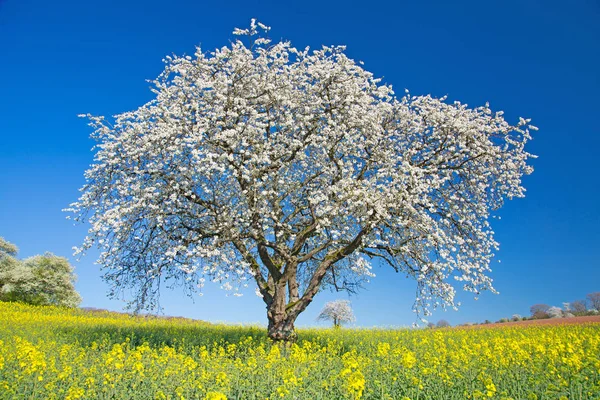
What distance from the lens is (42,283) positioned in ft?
127

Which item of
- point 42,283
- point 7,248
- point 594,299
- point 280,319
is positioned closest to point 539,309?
point 594,299

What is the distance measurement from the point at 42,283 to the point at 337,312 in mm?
26801

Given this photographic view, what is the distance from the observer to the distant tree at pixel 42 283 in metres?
38.6

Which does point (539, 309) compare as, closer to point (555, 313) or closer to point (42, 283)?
point (555, 313)

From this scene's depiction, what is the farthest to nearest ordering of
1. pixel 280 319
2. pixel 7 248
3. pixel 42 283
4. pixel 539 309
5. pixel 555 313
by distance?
1. pixel 539 309
2. pixel 7 248
3. pixel 555 313
4. pixel 42 283
5. pixel 280 319

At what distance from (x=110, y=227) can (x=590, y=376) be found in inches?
539

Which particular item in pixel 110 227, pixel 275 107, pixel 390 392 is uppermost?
pixel 275 107

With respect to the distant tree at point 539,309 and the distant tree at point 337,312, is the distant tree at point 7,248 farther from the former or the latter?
the distant tree at point 539,309

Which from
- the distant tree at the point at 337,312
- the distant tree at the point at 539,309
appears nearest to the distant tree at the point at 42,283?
the distant tree at the point at 337,312

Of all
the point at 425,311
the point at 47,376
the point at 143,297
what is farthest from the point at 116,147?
the point at 425,311

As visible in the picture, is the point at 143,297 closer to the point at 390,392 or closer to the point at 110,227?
the point at 110,227

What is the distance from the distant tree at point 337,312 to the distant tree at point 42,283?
23.1 m

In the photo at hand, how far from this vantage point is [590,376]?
9523 millimetres

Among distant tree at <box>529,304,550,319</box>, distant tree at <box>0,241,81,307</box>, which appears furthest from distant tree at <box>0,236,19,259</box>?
distant tree at <box>529,304,550,319</box>
